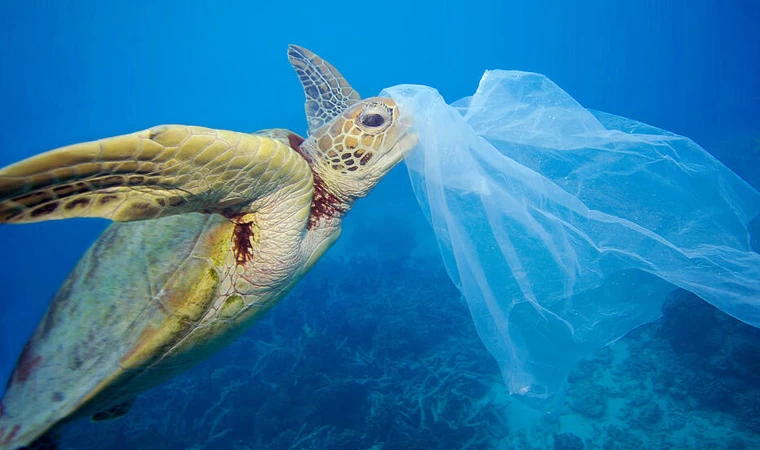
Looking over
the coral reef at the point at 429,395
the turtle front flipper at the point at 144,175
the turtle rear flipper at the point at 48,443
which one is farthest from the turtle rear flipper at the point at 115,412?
the coral reef at the point at 429,395

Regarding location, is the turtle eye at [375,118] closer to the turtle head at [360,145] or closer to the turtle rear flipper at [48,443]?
the turtle head at [360,145]

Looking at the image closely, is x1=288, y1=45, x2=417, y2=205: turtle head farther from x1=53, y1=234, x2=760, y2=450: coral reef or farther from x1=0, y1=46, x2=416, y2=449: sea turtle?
x1=53, y1=234, x2=760, y2=450: coral reef

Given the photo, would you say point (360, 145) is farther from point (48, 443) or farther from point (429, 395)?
point (429, 395)

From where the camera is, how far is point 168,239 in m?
1.77

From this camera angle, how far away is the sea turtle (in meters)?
1.09

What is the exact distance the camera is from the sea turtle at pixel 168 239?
109cm

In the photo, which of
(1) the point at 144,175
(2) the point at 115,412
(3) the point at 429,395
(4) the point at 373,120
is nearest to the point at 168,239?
(1) the point at 144,175

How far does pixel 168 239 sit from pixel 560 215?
2123 millimetres

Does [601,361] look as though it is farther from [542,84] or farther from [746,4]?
[746,4]

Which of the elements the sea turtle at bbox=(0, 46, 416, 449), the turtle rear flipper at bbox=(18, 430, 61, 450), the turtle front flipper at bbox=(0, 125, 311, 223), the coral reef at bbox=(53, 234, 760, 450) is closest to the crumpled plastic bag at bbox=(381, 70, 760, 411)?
the sea turtle at bbox=(0, 46, 416, 449)

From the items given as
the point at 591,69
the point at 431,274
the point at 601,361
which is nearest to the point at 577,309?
the point at 601,361

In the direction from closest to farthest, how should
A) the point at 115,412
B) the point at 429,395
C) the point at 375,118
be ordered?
the point at 375,118, the point at 115,412, the point at 429,395

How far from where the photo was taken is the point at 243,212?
177cm

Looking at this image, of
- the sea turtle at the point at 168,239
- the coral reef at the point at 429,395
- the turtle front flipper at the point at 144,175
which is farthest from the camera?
the coral reef at the point at 429,395
